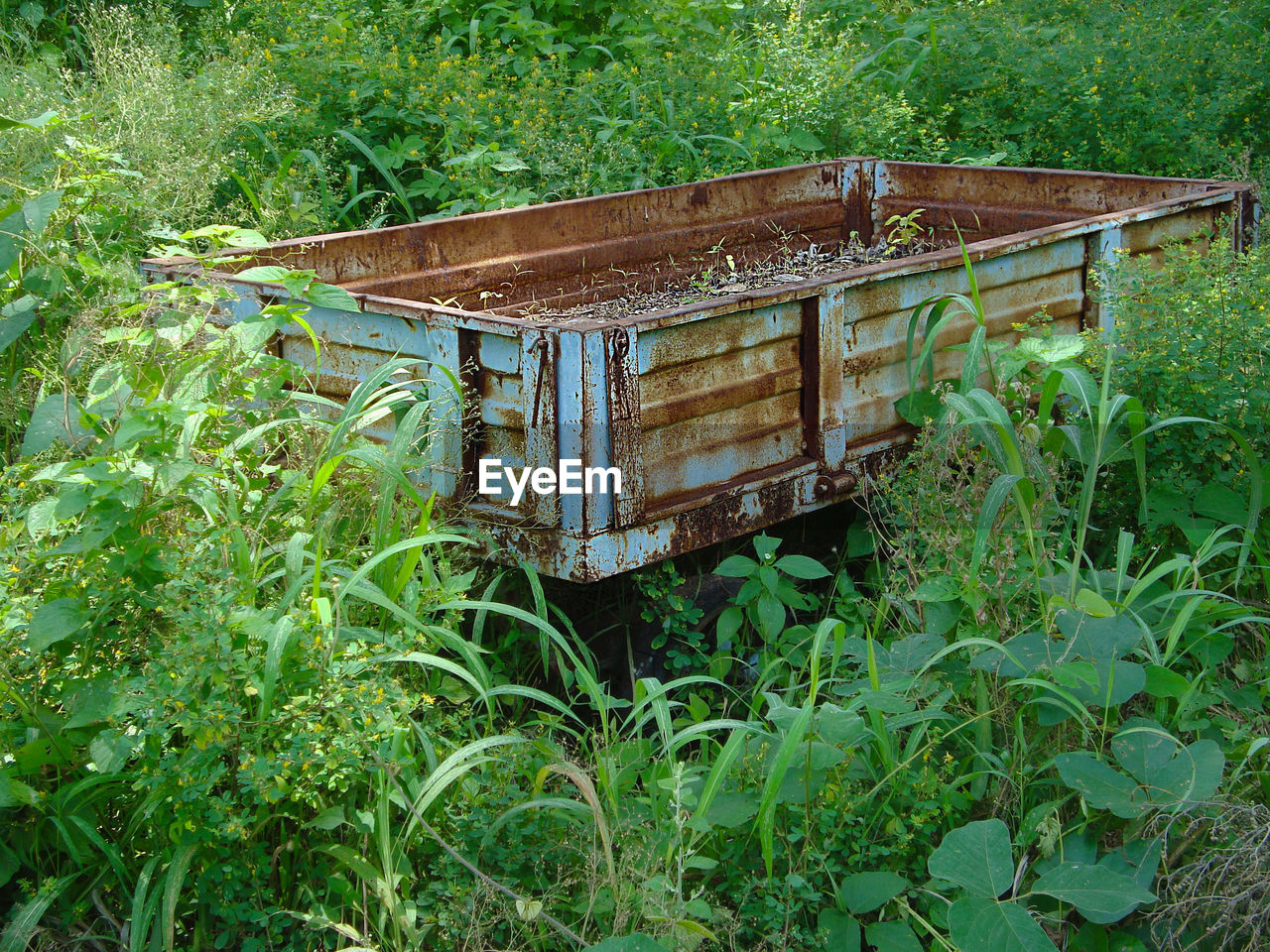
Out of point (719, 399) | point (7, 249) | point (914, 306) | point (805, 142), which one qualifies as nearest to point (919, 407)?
point (914, 306)

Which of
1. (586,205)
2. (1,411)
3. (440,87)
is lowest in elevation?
(1,411)

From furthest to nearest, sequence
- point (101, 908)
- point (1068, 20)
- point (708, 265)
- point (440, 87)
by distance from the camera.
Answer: point (1068, 20) → point (440, 87) → point (708, 265) → point (101, 908)

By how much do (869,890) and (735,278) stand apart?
11.8 ft

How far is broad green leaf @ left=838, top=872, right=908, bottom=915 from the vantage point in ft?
7.25

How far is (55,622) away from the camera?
2.29 m

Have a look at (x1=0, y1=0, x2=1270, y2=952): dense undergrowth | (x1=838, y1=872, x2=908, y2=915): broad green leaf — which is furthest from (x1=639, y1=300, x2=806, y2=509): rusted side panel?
(x1=838, y1=872, x2=908, y2=915): broad green leaf

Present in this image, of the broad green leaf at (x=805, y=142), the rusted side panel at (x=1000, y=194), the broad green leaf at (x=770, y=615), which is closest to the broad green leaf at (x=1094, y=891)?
the broad green leaf at (x=770, y=615)

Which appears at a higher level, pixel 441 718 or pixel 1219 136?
pixel 1219 136

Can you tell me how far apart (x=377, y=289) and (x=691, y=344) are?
5.16ft

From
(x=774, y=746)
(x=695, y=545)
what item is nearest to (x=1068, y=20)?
(x=695, y=545)

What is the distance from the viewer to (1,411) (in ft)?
A: 11.5

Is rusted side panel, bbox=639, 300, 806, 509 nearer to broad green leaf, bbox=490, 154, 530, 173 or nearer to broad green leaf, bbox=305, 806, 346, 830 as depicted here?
broad green leaf, bbox=305, 806, 346, 830

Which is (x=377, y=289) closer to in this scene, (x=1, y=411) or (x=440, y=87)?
(x=1, y=411)

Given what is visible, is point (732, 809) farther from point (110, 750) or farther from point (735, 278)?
point (735, 278)
